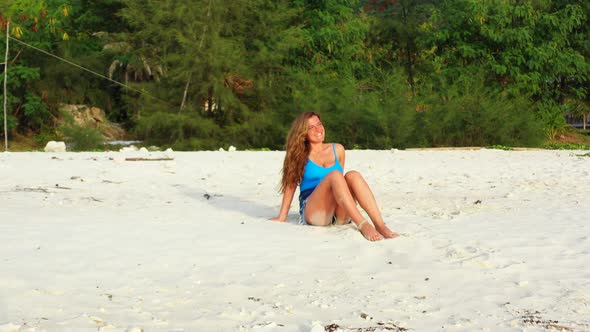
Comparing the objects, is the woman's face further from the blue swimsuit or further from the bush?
the bush

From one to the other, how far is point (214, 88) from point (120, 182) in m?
12.9

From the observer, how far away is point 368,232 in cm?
494

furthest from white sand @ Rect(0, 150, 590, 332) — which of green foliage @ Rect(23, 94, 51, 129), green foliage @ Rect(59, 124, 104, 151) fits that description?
green foliage @ Rect(23, 94, 51, 129)

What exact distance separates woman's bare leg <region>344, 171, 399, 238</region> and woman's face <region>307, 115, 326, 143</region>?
45 centimetres

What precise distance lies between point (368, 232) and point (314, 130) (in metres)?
1.03

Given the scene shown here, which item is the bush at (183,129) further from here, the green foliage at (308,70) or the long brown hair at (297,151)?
the long brown hair at (297,151)

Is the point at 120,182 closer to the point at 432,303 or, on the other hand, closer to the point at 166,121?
the point at 432,303

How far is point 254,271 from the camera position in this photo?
4109 millimetres

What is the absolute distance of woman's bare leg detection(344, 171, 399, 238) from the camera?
5.05 metres

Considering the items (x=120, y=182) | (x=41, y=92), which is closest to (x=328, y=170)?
(x=120, y=182)

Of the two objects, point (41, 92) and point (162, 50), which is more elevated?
point (162, 50)

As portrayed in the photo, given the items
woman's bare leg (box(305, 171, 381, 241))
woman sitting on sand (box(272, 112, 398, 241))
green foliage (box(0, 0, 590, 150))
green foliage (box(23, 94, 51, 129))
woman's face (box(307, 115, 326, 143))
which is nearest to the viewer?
woman's bare leg (box(305, 171, 381, 241))

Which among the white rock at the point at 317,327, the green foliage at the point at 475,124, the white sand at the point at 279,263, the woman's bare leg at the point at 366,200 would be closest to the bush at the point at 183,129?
the green foliage at the point at 475,124

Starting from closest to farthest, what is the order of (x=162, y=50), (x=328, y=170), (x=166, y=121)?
(x=328, y=170) → (x=166, y=121) → (x=162, y=50)
